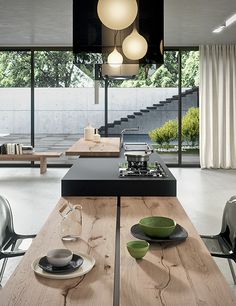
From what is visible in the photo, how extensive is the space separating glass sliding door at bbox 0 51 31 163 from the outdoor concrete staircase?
5.27 ft

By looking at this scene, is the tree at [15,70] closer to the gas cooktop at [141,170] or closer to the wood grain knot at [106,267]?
the gas cooktop at [141,170]

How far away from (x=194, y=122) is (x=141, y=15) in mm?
6193

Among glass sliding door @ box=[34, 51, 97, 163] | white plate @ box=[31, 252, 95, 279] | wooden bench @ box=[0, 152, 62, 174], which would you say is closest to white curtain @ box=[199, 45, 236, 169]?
glass sliding door @ box=[34, 51, 97, 163]

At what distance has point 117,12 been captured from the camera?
2.49 meters

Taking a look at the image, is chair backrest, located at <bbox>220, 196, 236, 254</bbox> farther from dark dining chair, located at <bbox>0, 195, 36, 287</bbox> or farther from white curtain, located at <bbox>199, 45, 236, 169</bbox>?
white curtain, located at <bbox>199, 45, 236, 169</bbox>

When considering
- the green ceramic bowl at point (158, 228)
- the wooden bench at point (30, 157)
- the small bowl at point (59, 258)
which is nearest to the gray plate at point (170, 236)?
the green ceramic bowl at point (158, 228)

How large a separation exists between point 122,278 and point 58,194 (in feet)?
17.4

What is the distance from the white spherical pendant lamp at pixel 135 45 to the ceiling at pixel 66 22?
2326mm

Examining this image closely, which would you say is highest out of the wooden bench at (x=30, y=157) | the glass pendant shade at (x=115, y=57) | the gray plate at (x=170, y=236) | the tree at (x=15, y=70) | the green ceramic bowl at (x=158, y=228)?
the tree at (x=15, y=70)

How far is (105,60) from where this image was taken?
159 inches

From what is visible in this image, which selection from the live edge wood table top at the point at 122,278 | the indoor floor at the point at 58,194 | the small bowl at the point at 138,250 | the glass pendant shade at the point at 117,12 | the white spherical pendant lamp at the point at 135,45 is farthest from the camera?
the indoor floor at the point at 58,194

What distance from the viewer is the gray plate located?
2.02 meters

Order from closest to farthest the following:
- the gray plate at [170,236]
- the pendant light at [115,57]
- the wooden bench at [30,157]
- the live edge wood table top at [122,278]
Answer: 1. the live edge wood table top at [122,278]
2. the gray plate at [170,236]
3. the pendant light at [115,57]
4. the wooden bench at [30,157]

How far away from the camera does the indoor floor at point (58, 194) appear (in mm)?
5211
